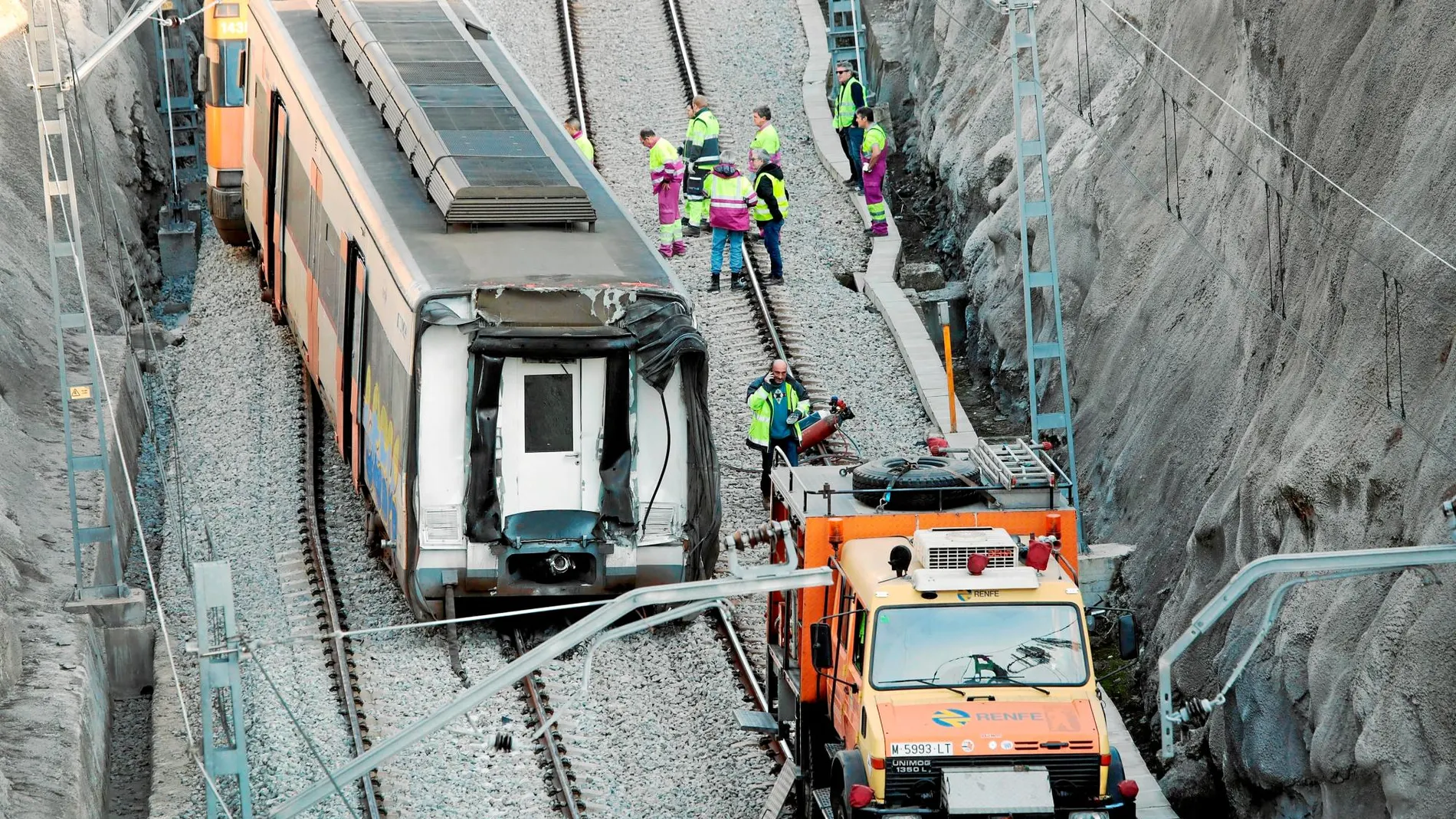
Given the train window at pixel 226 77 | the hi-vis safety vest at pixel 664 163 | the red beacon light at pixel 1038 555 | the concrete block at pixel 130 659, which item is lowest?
the concrete block at pixel 130 659

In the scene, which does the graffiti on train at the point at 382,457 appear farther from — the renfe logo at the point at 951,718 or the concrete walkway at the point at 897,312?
the renfe logo at the point at 951,718

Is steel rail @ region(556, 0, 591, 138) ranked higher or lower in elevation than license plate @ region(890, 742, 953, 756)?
higher

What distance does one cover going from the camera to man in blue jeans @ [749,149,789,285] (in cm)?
2486

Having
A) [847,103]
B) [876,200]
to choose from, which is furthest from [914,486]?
[847,103]

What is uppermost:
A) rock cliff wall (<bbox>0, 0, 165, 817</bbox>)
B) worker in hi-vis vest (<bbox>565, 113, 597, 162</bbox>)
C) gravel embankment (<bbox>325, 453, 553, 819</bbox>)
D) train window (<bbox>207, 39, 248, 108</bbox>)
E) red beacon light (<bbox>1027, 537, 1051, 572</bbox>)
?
train window (<bbox>207, 39, 248, 108</bbox>)

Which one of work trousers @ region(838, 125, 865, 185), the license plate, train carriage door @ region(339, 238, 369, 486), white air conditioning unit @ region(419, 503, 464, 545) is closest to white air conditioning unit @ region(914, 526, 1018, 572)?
the license plate

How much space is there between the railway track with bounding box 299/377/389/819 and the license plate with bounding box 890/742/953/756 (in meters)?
3.96

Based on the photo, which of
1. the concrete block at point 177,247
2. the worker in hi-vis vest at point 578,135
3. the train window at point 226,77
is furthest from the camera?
the concrete block at point 177,247

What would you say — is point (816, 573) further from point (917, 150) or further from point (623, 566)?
point (917, 150)

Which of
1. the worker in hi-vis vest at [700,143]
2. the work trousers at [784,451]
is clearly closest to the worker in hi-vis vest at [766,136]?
the worker in hi-vis vest at [700,143]

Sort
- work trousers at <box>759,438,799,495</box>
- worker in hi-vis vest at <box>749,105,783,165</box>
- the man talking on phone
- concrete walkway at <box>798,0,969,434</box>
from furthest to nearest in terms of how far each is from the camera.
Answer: worker in hi-vis vest at <box>749,105,783,165</box> → concrete walkway at <box>798,0,969,434</box> → work trousers at <box>759,438,799,495</box> → the man talking on phone

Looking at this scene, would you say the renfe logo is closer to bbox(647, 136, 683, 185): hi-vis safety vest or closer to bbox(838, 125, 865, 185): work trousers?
bbox(647, 136, 683, 185): hi-vis safety vest

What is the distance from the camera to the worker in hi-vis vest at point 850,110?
2816cm

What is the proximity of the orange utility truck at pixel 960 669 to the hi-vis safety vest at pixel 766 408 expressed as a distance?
21.0 ft
